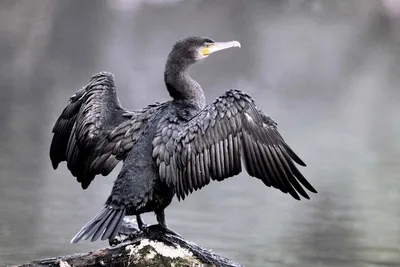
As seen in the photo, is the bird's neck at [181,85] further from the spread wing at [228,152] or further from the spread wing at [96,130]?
the spread wing at [228,152]

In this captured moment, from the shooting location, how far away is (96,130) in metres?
4.37

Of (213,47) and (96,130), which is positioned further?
(213,47)

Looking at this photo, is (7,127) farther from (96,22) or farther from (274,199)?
(274,199)

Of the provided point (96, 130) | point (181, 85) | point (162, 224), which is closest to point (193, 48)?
point (181, 85)

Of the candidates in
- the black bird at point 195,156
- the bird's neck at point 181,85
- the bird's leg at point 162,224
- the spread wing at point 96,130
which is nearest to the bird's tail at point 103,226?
the black bird at point 195,156

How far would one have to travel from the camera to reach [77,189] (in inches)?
370

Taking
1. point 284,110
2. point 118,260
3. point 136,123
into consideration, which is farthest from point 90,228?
point 284,110

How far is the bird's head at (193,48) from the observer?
4.50 m

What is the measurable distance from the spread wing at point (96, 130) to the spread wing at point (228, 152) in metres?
0.33

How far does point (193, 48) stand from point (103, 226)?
3.99 ft

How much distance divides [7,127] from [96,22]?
3247 mm

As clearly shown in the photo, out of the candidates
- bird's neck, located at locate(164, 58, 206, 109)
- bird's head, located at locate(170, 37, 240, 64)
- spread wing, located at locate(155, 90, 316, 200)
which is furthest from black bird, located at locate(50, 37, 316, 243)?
bird's head, located at locate(170, 37, 240, 64)

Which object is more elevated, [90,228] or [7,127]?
[7,127]

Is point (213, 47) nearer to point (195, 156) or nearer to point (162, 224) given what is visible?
point (195, 156)
